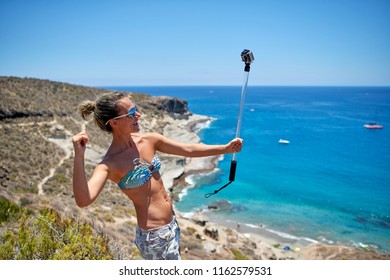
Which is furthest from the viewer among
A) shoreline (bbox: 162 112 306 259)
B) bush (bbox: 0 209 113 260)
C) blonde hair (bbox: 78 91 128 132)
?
shoreline (bbox: 162 112 306 259)

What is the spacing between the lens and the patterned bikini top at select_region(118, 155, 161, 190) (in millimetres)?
2281

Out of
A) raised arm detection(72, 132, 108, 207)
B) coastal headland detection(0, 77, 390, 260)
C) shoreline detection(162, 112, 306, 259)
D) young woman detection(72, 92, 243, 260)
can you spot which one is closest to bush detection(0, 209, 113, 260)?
coastal headland detection(0, 77, 390, 260)

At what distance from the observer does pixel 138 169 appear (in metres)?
2.31

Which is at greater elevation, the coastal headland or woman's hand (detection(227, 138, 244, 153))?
woman's hand (detection(227, 138, 244, 153))

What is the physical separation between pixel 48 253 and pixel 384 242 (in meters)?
22.3

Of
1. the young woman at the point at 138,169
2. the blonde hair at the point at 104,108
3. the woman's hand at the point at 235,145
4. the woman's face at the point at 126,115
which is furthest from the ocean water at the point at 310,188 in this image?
the blonde hair at the point at 104,108

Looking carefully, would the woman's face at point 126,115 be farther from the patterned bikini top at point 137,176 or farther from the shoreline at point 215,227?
the shoreline at point 215,227

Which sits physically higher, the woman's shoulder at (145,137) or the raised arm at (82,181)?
the woman's shoulder at (145,137)

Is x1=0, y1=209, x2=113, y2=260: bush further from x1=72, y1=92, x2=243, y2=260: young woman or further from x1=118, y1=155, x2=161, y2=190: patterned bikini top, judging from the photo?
x1=118, y1=155, x2=161, y2=190: patterned bikini top

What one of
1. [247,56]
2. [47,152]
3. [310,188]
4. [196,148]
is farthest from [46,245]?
[310,188]

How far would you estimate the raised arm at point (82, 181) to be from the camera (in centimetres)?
186

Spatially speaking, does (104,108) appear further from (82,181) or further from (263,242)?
(263,242)

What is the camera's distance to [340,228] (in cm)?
2191

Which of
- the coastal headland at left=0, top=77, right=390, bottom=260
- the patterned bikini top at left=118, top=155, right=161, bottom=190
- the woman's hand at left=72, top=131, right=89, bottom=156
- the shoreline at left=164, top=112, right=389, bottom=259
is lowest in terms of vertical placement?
the shoreline at left=164, top=112, right=389, bottom=259
